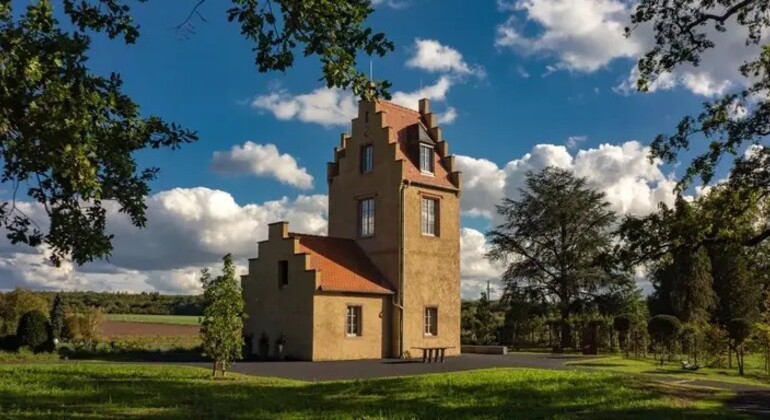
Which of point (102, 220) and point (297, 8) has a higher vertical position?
point (297, 8)

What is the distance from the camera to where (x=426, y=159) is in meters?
35.5

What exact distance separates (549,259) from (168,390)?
3584 centimetres

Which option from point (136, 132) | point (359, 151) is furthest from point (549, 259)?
point (136, 132)

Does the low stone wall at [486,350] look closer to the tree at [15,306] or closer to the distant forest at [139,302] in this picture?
the tree at [15,306]

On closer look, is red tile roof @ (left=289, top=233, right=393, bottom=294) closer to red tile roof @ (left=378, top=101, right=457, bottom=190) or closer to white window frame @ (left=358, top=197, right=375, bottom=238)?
white window frame @ (left=358, top=197, right=375, bottom=238)

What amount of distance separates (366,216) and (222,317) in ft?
48.7

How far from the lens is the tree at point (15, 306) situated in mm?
35219

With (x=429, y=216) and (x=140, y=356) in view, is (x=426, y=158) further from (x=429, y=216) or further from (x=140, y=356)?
(x=140, y=356)

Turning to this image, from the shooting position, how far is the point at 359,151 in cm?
3575

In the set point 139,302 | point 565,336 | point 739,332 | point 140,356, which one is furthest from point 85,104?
point 139,302

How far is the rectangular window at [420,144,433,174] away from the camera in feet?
115

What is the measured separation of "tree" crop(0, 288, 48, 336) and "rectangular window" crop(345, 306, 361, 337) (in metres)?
16.0

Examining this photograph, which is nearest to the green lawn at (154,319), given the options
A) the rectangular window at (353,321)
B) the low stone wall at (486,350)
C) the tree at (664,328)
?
the low stone wall at (486,350)

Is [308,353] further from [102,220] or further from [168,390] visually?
[102,220]
